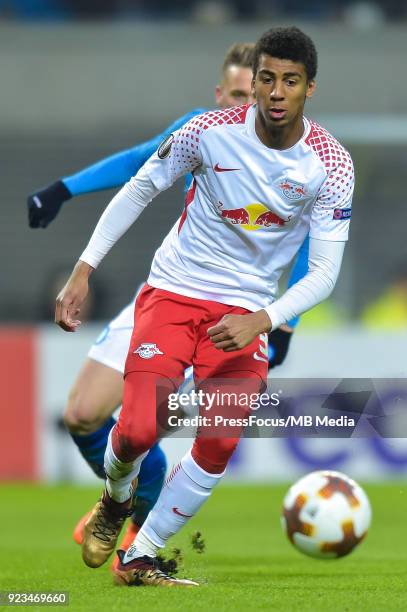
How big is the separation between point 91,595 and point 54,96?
1023cm

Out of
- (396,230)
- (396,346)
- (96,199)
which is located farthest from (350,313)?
A: (96,199)

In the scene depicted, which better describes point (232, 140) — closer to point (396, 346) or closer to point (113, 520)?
point (113, 520)

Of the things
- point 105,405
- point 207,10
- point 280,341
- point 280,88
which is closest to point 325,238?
point 280,88

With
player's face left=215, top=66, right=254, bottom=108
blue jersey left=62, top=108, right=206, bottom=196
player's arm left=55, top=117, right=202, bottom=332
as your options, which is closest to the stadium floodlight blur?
player's face left=215, top=66, right=254, bottom=108

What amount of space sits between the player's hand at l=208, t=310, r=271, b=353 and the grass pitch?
85cm

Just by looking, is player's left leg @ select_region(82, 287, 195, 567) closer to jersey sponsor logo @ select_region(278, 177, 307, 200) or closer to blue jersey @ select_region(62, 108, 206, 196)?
jersey sponsor logo @ select_region(278, 177, 307, 200)

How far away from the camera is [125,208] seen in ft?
16.7

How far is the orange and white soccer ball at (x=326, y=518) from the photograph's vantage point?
521cm

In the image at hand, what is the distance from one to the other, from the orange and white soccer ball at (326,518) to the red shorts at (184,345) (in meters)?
0.62

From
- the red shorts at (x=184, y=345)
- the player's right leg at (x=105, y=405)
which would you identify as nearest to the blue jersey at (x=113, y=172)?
the player's right leg at (x=105, y=405)

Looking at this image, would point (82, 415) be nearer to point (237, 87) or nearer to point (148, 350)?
point (148, 350)

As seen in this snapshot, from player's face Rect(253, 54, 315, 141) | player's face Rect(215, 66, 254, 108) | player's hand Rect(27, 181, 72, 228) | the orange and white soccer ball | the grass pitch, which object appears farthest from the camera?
player's face Rect(215, 66, 254, 108)

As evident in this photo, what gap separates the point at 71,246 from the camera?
13.9 metres

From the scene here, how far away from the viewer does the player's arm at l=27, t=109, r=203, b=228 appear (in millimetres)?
6055
